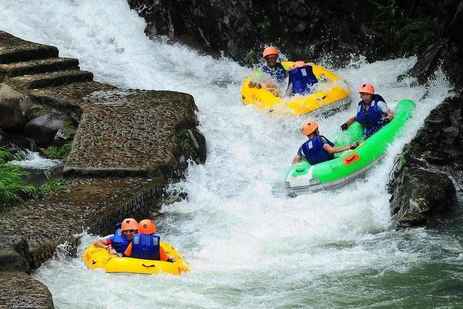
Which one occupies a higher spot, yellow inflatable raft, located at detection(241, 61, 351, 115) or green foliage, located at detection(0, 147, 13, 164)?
yellow inflatable raft, located at detection(241, 61, 351, 115)

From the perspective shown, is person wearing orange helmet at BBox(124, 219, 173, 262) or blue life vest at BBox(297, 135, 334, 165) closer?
person wearing orange helmet at BBox(124, 219, 173, 262)

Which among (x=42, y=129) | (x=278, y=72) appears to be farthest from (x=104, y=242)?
(x=278, y=72)

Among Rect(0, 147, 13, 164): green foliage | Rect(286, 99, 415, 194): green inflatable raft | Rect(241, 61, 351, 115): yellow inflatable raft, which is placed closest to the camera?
Rect(0, 147, 13, 164): green foliage

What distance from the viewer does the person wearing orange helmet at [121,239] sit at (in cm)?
885

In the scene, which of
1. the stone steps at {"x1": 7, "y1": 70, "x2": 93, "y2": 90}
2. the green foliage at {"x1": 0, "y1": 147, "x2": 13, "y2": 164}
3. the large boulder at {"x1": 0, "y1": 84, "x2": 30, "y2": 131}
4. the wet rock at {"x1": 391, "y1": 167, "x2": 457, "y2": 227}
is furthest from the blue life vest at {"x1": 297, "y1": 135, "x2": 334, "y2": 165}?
the stone steps at {"x1": 7, "y1": 70, "x2": 93, "y2": 90}

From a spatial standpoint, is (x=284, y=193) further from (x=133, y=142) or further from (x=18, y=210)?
(x=18, y=210)

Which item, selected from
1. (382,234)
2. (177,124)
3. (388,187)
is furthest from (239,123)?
(382,234)

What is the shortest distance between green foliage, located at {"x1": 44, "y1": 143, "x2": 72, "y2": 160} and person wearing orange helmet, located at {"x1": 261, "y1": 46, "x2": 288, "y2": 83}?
3518 millimetres

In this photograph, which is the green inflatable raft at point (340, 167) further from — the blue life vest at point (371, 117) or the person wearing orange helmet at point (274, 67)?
the person wearing orange helmet at point (274, 67)

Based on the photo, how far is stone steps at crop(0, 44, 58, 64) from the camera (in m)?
14.1

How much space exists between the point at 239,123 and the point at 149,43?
3.74m

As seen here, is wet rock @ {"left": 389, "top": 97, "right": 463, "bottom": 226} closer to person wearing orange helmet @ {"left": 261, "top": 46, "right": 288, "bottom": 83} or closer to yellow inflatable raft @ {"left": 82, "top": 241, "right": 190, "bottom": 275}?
yellow inflatable raft @ {"left": 82, "top": 241, "right": 190, "bottom": 275}

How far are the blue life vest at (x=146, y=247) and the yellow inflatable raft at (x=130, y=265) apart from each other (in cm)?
19

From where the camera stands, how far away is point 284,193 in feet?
36.8
